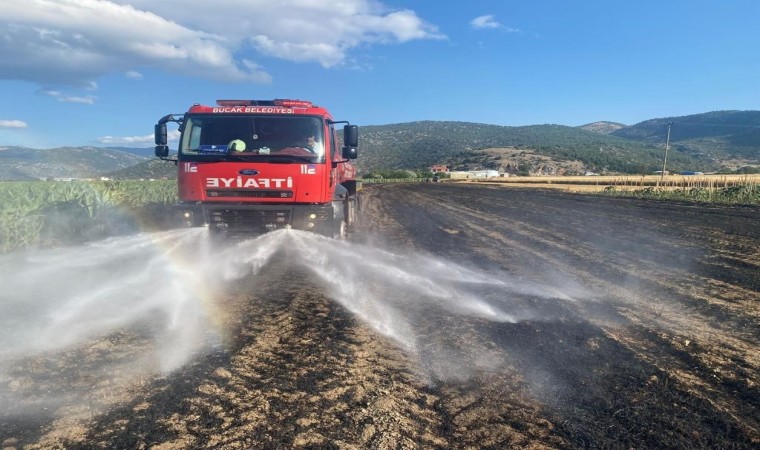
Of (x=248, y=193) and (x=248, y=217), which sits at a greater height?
(x=248, y=193)

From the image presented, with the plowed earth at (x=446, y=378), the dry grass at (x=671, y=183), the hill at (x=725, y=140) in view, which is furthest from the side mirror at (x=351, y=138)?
the hill at (x=725, y=140)

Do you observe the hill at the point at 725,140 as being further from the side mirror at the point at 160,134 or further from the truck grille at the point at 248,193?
the side mirror at the point at 160,134

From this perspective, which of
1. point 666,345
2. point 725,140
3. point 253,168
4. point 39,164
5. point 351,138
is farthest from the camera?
point 725,140

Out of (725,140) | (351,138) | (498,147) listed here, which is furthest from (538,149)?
(351,138)

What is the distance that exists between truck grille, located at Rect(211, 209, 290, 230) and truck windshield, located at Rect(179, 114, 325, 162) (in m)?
1.05

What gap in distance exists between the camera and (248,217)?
8750 millimetres

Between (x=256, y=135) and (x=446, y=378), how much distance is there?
6379mm

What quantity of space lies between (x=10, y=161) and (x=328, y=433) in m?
56.6

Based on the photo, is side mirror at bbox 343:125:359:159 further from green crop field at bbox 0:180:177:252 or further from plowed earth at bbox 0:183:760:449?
green crop field at bbox 0:180:177:252

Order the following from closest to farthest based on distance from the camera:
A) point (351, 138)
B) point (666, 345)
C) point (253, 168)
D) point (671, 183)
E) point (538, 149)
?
point (666, 345)
point (253, 168)
point (351, 138)
point (671, 183)
point (538, 149)

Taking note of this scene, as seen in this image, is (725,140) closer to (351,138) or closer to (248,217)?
(351,138)

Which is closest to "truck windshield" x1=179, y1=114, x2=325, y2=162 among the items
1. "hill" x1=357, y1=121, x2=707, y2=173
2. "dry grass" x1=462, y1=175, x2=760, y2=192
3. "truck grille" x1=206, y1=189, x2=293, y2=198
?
"truck grille" x1=206, y1=189, x2=293, y2=198

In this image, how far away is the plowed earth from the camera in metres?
2.90

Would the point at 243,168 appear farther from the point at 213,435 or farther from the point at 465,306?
the point at 213,435
